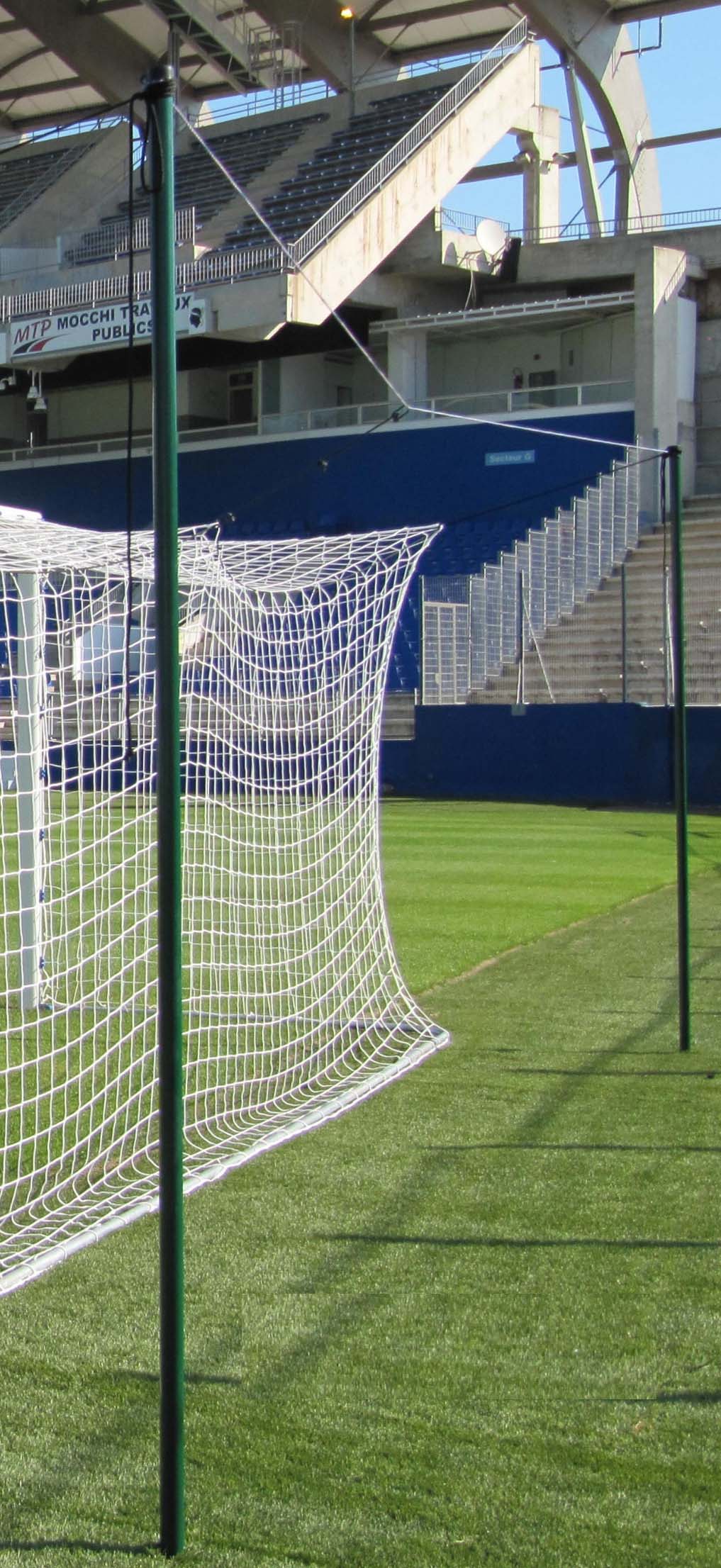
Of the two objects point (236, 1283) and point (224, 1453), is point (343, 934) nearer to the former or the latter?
point (236, 1283)

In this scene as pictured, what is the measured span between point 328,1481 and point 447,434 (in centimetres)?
2903

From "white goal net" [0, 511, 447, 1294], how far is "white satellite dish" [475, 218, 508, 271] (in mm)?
25727

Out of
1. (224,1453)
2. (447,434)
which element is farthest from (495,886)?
(447,434)

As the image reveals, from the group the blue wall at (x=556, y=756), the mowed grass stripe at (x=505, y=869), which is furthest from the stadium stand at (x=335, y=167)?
the mowed grass stripe at (x=505, y=869)

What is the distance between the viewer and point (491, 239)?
3300 centimetres

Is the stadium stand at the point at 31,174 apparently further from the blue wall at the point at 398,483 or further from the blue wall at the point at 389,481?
the blue wall at the point at 389,481

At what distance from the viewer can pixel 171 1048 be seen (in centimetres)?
264

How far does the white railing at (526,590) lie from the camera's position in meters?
25.0

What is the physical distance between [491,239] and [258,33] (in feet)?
28.3

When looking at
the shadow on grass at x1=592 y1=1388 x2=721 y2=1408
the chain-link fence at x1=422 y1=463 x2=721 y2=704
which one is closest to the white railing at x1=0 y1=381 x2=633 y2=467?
the chain-link fence at x1=422 y1=463 x2=721 y2=704

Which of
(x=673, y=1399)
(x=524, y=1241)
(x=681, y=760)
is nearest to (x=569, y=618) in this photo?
(x=681, y=760)

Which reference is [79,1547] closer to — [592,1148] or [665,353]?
[592,1148]

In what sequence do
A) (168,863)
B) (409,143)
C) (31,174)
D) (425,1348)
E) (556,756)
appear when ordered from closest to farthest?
(168,863)
(425,1348)
(556,756)
(409,143)
(31,174)

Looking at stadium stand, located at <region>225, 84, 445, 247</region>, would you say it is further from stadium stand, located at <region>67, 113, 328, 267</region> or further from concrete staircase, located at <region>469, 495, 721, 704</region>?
concrete staircase, located at <region>469, 495, 721, 704</region>
